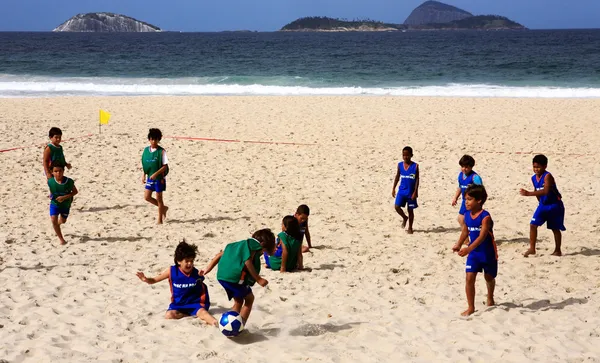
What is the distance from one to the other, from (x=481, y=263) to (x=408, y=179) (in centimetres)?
290

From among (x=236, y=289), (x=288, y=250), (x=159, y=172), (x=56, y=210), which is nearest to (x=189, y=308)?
(x=236, y=289)

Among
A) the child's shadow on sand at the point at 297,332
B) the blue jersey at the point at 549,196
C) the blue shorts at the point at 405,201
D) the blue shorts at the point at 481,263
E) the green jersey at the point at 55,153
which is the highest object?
the green jersey at the point at 55,153

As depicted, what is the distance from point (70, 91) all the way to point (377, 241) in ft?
79.7

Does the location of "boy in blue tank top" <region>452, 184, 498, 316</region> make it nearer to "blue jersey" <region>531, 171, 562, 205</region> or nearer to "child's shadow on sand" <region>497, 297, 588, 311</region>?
"child's shadow on sand" <region>497, 297, 588, 311</region>

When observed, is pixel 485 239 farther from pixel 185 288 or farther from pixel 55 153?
pixel 55 153

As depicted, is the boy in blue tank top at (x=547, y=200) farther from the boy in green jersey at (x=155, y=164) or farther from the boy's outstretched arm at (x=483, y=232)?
the boy in green jersey at (x=155, y=164)

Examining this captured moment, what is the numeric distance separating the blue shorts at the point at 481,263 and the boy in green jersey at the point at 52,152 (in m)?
5.41

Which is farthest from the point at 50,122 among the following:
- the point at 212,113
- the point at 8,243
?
the point at 8,243

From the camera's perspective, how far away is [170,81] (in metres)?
35.5

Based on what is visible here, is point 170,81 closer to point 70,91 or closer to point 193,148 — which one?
point 70,91

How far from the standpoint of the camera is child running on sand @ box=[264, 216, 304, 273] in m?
6.91

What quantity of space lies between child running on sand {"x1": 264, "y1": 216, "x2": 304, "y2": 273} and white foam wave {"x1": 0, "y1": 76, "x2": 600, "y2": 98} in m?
21.2

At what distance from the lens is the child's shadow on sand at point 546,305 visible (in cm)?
615

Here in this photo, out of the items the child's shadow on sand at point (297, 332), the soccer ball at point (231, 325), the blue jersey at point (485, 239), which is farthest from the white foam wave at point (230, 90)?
the soccer ball at point (231, 325)
